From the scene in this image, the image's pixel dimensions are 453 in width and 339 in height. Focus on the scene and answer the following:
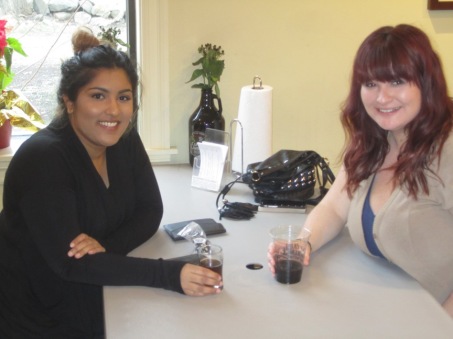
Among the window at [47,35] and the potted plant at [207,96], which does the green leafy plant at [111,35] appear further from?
the potted plant at [207,96]

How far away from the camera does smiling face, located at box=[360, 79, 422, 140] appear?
148 centimetres

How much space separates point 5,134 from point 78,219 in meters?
0.96

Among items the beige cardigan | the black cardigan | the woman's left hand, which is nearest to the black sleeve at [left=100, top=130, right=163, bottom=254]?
the black cardigan

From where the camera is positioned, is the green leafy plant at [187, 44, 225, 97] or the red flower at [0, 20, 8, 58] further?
the green leafy plant at [187, 44, 225, 97]

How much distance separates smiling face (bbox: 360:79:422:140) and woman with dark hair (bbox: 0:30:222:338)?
2.04ft

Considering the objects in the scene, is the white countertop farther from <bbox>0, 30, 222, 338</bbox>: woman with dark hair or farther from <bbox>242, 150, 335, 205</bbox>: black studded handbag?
<bbox>242, 150, 335, 205</bbox>: black studded handbag

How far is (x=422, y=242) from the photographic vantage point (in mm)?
1448

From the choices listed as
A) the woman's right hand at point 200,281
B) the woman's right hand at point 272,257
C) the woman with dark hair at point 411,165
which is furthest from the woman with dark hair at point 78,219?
the woman with dark hair at point 411,165

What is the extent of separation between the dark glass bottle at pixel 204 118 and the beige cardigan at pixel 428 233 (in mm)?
1039

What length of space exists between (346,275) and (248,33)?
4.26 feet

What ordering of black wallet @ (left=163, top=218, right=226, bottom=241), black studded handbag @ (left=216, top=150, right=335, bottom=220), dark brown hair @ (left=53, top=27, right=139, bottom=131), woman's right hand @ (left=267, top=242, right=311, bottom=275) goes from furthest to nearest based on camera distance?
black studded handbag @ (left=216, top=150, right=335, bottom=220), black wallet @ (left=163, top=218, right=226, bottom=241), dark brown hair @ (left=53, top=27, right=139, bottom=131), woman's right hand @ (left=267, top=242, right=311, bottom=275)

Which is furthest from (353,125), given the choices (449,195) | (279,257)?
(279,257)

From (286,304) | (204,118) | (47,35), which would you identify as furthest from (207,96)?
(286,304)

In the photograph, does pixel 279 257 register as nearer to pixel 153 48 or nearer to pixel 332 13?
pixel 153 48
